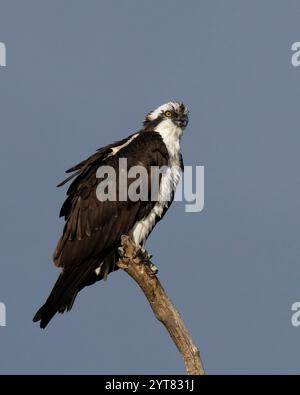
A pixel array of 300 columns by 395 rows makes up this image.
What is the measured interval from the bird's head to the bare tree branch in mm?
2666

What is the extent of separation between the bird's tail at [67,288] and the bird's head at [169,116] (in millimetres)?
2446

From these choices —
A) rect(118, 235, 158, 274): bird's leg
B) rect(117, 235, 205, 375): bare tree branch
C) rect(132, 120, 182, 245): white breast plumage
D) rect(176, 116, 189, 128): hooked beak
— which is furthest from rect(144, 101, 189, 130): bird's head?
rect(117, 235, 205, 375): bare tree branch

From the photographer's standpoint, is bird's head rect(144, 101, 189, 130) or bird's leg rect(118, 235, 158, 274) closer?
Answer: bird's leg rect(118, 235, 158, 274)

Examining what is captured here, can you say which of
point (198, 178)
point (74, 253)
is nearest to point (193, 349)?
point (74, 253)

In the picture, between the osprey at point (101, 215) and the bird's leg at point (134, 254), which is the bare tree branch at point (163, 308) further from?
the osprey at point (101, 215)

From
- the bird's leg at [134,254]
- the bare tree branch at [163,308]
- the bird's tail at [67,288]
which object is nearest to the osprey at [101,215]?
the bird's tail at [67,288]

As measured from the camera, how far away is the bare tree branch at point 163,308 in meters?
11.6

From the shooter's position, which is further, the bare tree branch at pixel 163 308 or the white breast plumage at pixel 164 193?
the white breast plumage at pixel 164 193

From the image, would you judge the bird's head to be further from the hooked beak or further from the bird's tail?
the bird's tail

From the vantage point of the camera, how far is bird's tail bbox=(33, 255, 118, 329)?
12734 mm

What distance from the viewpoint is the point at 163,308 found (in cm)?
1198
